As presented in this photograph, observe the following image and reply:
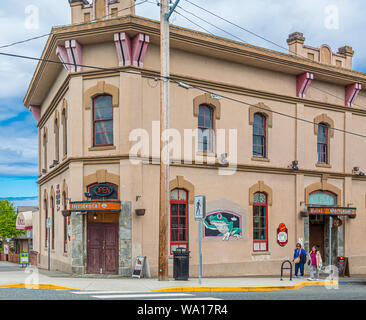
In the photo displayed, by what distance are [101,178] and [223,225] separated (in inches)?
229

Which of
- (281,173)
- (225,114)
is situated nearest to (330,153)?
(281,173)

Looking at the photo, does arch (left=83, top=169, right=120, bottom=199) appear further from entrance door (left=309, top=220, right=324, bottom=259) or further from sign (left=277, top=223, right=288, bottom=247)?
entrance door (left=309, top=220, right=324, bottom=259)

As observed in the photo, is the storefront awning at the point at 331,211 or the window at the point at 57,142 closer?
the storefront awning at the point at 331,211

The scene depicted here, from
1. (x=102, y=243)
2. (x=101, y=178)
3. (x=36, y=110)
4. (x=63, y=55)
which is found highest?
(x=63, y=55)

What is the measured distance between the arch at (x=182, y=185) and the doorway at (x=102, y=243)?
2649 millimetres

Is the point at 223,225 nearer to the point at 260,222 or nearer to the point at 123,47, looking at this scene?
the point at 260,222

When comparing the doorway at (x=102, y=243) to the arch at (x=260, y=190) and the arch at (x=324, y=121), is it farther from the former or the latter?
the arch at (x=324, y=121)

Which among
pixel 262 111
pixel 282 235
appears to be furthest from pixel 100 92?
pixel 282 235

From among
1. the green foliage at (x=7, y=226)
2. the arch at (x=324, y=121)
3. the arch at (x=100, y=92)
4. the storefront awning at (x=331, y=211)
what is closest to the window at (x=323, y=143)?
the arch at (x=324, y=121)

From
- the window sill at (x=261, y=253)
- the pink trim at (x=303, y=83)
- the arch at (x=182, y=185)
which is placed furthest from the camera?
the pink trim at (x=303, y=83)

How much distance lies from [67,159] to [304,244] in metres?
12.0

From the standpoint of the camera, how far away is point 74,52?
20.3 m

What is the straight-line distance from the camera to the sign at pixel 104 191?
793 inches

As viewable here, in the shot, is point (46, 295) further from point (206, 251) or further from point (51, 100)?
point (51, 100)
